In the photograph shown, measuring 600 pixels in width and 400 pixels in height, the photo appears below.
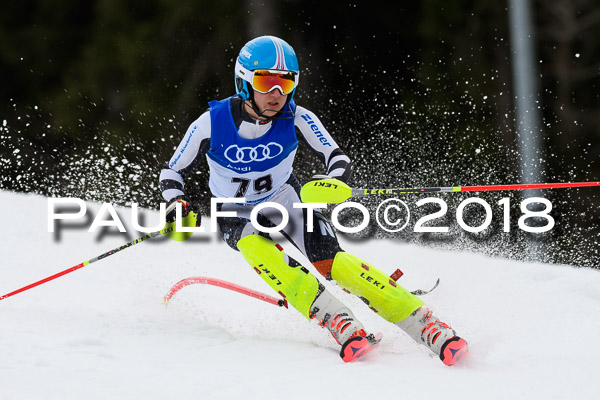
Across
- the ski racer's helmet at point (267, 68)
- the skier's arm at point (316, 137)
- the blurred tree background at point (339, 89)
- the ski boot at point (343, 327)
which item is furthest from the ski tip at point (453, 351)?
the blurred tree background at point (339, 89)

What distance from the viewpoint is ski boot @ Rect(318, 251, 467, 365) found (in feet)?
11.4

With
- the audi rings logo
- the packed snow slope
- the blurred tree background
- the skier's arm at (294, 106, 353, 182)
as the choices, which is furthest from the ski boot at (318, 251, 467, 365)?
the blurred tree background

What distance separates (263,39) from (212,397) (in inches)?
79.5

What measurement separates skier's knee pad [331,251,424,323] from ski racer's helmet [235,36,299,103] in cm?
96

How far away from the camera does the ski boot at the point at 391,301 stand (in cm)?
346

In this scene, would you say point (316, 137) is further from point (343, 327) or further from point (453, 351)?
point (453, 351)

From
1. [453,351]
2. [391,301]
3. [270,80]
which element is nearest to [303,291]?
[391,301]

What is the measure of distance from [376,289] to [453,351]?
20.7 inches

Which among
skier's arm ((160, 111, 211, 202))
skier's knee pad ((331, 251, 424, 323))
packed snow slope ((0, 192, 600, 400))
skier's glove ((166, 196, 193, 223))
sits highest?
skier's arm ((160, 111, 211, 202))

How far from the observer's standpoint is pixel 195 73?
16469 millimetres

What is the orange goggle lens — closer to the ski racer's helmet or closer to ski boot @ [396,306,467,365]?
the ski racer's helmet

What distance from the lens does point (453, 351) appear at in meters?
3.28

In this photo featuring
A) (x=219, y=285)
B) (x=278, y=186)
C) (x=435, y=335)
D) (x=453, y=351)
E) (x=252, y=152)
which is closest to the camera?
(x=453, y=351)

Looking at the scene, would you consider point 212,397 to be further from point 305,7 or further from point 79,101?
point 79,101
